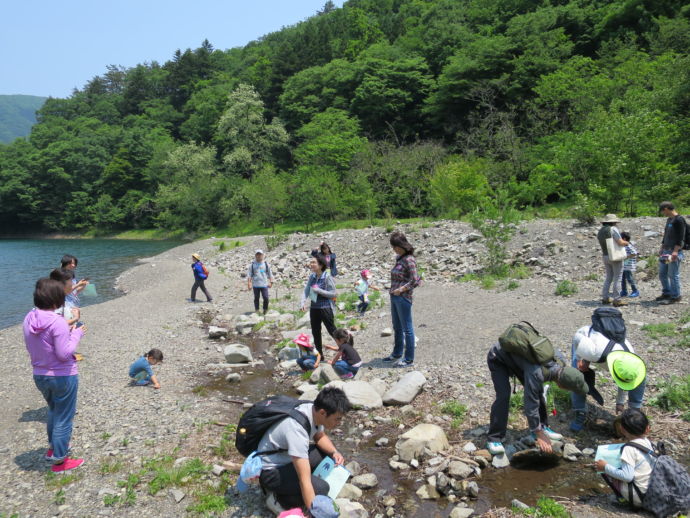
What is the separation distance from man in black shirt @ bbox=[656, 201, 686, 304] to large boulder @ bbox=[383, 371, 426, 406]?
256 inches

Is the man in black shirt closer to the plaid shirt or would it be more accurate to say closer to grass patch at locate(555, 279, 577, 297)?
grass patch at locate(555, 279, 577, 297)

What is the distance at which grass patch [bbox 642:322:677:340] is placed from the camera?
7.92 meters

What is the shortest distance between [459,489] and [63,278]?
270 inches

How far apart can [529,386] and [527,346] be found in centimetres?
51

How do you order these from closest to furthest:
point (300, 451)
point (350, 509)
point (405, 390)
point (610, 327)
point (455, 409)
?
point (300, 451), point (350, 509), point (610, 327), point (455, 409), point (405, 390)

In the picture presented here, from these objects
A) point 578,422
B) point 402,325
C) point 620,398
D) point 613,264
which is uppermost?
point 613,264

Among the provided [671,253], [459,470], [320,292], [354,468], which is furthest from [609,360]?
[671,253]

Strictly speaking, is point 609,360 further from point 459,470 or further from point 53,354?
point 53,354

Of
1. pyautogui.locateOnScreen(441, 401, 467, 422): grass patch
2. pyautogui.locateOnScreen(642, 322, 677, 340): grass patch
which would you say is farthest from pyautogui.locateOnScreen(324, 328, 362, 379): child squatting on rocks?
pyautogui.locateOnScreen(642, 322, 677, 340): grass patch

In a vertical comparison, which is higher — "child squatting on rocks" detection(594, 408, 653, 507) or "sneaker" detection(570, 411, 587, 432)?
"child squatting on rocks" detection(594, 408, 653, 507)

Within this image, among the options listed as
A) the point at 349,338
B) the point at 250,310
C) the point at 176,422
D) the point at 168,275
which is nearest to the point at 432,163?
the point at 168,275

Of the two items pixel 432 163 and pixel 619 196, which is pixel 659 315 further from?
pixel 432 163

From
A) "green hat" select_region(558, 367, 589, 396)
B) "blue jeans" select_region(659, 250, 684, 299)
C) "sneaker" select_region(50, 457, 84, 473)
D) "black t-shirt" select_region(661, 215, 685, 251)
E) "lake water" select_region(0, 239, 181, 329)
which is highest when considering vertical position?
"black t-shirt" select_region(661, 215, 685, 251)

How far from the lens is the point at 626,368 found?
506cm
